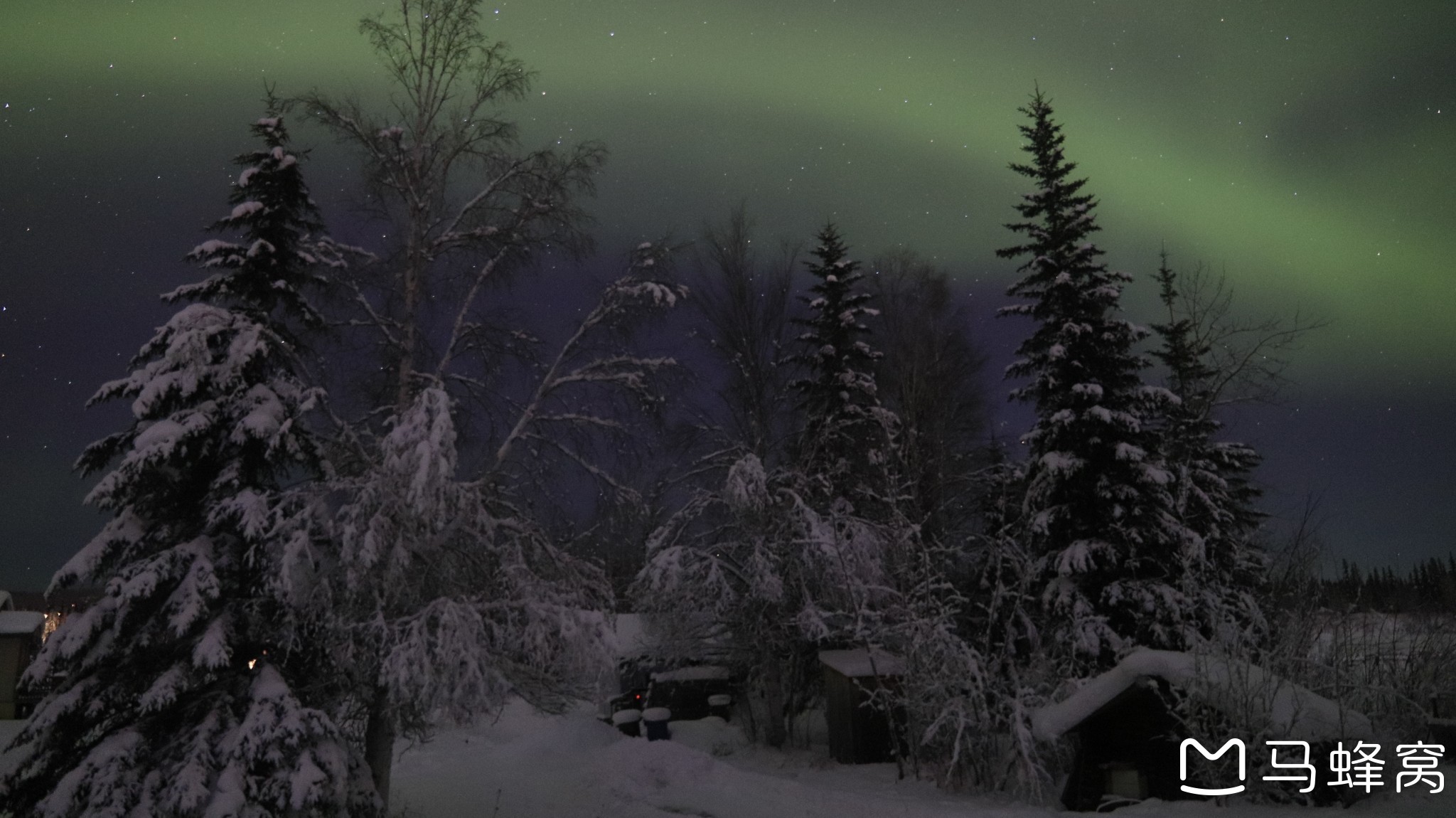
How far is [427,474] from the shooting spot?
34.2 feet

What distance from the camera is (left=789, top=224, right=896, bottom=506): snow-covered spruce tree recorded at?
73.7 feet

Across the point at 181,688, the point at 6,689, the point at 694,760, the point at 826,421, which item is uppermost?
the point at 826,421

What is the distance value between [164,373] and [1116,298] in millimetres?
17875

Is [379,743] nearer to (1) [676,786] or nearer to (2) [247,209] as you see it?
(1) [676,786]

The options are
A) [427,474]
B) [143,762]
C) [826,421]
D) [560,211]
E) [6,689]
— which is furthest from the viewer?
[6,689]

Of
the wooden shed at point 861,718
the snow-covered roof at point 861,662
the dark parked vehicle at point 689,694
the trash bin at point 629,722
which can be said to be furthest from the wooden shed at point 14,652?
the wooden shed at point 861,718

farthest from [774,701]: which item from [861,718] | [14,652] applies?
[14,652]

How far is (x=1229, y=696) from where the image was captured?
11656 mm

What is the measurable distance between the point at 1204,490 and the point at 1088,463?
5409mm

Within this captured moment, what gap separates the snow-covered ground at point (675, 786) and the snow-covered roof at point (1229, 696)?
3.00 feet

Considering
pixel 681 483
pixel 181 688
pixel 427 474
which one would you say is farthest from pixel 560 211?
pixel 681 483

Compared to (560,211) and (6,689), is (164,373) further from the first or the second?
(6,689)

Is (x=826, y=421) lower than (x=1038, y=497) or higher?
higher

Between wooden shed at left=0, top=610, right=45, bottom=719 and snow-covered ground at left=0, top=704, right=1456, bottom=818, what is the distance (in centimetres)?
746
